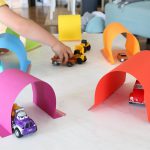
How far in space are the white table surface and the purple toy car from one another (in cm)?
1

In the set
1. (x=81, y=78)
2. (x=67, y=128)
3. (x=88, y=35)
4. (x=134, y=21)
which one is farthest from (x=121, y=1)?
(x=67, y=128)

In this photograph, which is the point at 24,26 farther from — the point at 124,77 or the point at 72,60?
the point at 124,77

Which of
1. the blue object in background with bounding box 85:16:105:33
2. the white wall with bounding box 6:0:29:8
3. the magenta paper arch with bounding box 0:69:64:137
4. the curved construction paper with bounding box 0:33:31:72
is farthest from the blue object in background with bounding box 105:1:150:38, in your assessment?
the white wall with bounding box 6:0:29:8

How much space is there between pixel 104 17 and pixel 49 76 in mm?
1718

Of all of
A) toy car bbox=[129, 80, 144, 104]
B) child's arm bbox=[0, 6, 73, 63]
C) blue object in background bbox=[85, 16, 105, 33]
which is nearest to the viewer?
toy car bbox=[129, 80, 144, 104]

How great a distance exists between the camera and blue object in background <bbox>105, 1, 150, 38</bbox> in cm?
197

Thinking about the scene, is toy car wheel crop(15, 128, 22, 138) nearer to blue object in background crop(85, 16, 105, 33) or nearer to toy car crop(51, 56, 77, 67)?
toy car crop(51, 56, 77, 67)

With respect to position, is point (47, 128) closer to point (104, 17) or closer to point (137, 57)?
point (137, 57)

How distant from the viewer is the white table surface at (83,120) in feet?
1.63

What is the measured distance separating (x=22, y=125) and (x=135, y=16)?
5.57 feet

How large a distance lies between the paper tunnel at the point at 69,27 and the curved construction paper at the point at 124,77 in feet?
1.43

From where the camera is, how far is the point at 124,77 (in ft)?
2.40

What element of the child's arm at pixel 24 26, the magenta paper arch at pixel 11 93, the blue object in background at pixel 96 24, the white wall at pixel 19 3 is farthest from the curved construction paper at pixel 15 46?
the white wall at pixel 19 3

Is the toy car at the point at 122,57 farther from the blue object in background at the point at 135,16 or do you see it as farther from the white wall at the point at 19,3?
the white wall at the point at 19,3
